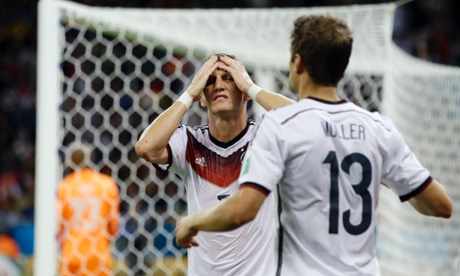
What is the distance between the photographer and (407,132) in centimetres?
691

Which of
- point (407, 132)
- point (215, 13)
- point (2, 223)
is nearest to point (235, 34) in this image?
point (215, 13)

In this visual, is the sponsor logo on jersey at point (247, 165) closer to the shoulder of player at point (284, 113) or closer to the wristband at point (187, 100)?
the shoulder of player at point (284, 113)

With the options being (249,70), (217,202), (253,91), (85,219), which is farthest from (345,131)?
(249,70)

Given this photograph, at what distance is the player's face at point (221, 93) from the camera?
3.59 meters

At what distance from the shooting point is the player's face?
359cm

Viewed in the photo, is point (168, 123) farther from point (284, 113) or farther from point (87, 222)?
point (87, 222)

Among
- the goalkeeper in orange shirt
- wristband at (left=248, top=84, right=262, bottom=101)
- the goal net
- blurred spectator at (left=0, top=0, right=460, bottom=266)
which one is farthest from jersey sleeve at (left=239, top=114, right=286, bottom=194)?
blurred spectator at (left=0, top=0, right=460, bottom=266)

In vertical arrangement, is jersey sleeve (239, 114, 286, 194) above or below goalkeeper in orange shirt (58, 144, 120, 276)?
above

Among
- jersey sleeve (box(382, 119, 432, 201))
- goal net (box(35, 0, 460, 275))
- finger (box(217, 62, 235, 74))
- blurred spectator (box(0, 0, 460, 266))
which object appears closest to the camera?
jersey sleeve (box(382, 119, 432, 201))

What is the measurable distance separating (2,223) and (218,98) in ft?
25.4

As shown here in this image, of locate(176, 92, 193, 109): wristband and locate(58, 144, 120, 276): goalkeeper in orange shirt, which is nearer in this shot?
locate(176, 92, 193, 109): wristband

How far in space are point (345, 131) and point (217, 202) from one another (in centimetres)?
107

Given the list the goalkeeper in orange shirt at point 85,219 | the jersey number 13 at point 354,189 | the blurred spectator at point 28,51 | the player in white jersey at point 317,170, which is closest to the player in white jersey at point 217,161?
the player in white jersey at point 317,170

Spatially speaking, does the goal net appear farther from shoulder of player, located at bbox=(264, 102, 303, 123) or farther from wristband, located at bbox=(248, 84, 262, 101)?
shoulder of player, located at bbox=(264, 102, 303, 123)
